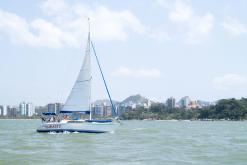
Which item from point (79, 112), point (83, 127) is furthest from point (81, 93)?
point (83, 127)

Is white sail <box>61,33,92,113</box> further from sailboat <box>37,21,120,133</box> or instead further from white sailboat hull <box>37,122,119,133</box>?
white sailboat hull <box>37,122,119,133</box>

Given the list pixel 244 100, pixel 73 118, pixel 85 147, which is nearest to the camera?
pixel 85 147

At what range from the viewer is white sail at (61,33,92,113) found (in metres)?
46.9

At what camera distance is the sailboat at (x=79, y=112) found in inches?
1779

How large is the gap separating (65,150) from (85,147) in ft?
7.78

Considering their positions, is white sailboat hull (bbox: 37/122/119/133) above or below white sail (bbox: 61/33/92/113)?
below

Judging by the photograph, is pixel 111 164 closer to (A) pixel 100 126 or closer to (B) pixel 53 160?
(B) pixel 53 160

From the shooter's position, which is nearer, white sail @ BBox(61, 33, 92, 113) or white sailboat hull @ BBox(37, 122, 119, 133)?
white sailboat hull @ BBox(37, 122, 119, 133)

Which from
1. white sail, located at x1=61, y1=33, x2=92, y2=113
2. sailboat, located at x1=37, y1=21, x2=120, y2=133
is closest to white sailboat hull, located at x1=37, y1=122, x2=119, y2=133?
sailboat, located at x1=37, y1=21, x2=120, y2=133

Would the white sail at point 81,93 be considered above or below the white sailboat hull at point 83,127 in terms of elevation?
above

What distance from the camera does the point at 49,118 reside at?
157ft

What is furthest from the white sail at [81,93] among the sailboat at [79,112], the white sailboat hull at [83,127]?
the white sailboat hull at [83,127]

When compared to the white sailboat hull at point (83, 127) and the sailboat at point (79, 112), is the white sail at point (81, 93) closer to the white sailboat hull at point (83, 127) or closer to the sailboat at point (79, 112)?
the sailboat at point (79, 112)

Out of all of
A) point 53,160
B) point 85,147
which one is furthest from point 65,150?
point 53,160
